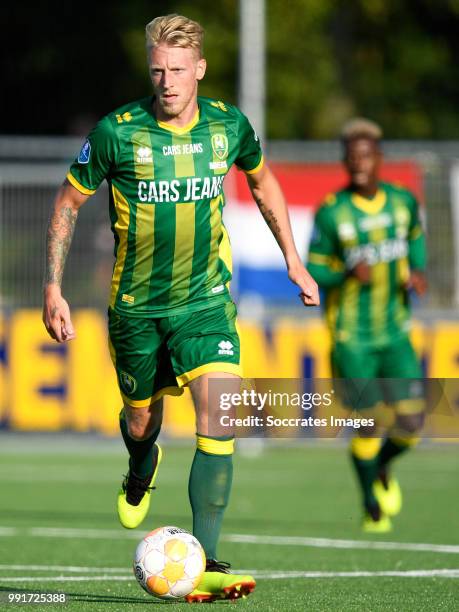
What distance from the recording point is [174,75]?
264 inches

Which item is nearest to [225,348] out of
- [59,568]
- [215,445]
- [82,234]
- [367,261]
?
[215,445]

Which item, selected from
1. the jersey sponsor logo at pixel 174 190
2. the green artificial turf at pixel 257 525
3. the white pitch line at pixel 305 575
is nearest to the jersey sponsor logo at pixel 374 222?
the green artificial turf at pixel 257 525

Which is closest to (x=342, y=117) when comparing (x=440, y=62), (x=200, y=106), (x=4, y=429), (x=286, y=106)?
(x=286, y=106)

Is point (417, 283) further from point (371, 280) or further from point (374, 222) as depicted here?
point (374, 222)

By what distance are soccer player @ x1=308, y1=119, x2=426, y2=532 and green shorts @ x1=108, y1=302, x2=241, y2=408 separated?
3442 mm

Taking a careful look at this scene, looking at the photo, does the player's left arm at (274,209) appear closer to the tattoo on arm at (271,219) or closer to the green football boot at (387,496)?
the tattoo on arm at (271,219)

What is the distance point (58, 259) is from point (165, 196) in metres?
0.54

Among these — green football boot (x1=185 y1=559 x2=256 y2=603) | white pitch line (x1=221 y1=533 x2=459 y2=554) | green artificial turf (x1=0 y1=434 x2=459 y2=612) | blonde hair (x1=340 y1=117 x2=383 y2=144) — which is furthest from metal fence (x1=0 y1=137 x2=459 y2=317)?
green football boot (x1=185 y1=559 x2=256 y2=603)

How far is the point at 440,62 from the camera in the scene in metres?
32.6

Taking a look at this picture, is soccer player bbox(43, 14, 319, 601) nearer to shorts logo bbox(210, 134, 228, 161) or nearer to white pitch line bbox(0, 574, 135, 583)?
shorts logo bbox(210, 134, 228, 161)

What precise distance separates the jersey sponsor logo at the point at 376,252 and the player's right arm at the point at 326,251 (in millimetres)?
77

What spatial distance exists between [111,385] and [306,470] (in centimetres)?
282

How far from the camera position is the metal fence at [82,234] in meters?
17.5

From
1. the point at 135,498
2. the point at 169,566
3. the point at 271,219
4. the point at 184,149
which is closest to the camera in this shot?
the point at 169,566
